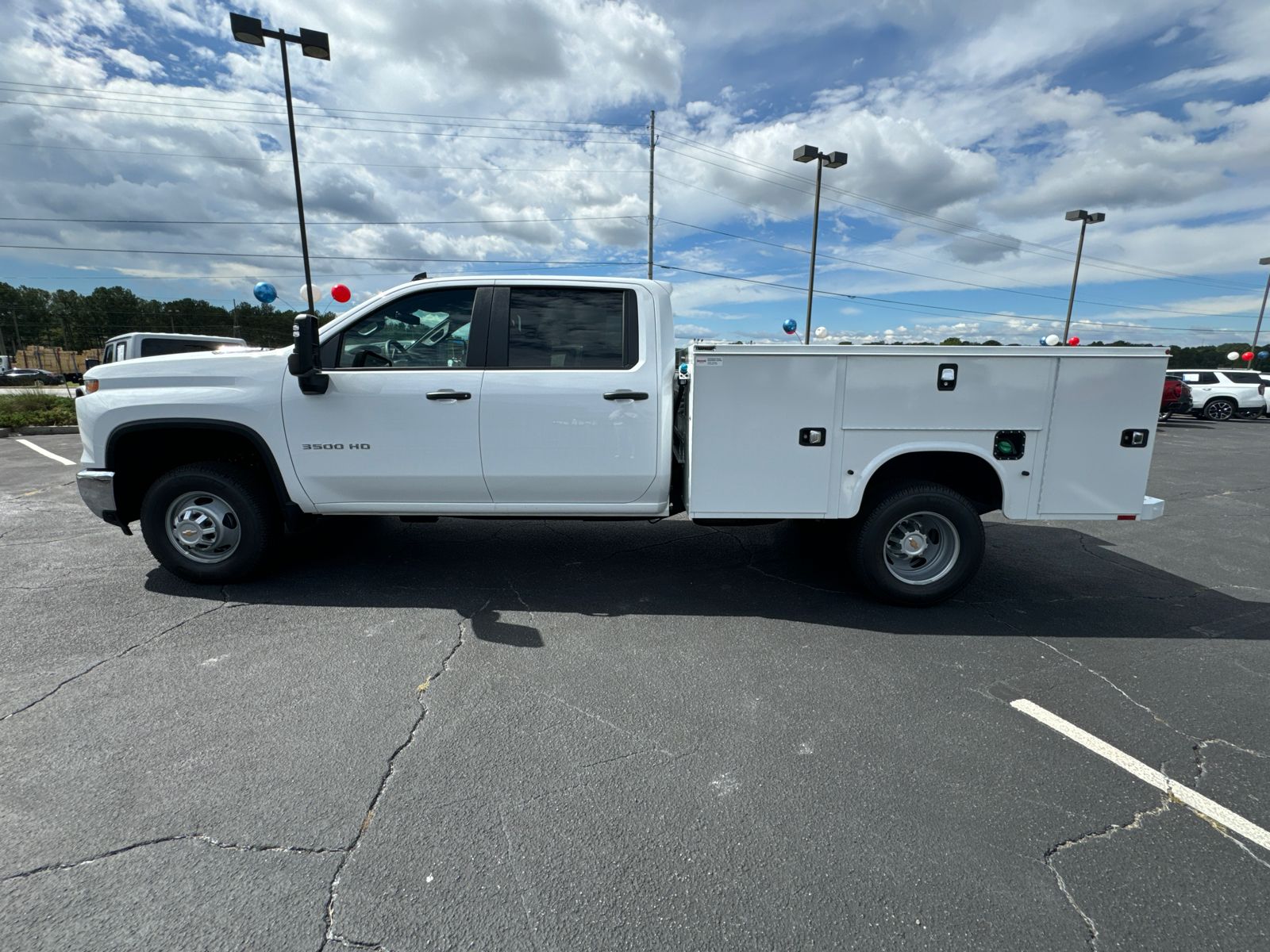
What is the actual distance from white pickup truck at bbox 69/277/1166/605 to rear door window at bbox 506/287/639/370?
11 mm

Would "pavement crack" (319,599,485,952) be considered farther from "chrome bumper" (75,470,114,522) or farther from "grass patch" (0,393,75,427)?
"grass patch" (0,393,75,427)

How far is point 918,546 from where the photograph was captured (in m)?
4.12

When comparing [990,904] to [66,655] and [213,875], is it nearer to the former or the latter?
[213,875]

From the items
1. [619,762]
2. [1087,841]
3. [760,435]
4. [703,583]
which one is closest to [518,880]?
[619,762]

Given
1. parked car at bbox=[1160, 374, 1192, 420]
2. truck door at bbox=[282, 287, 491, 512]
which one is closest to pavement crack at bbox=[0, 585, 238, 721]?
truck door at bbox=[282, 287, 491, 512]

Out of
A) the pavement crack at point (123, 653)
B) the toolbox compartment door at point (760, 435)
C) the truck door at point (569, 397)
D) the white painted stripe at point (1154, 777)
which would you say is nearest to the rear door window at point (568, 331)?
the truck door at point (569, 397)

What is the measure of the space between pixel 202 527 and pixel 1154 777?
5297 mm

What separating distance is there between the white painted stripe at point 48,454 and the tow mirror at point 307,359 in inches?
310

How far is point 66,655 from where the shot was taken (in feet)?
11.1

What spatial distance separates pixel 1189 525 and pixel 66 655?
9.12 metres

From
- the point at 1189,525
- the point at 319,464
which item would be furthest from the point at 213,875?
the point at 1189,525

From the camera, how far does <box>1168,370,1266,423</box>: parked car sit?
799 inches

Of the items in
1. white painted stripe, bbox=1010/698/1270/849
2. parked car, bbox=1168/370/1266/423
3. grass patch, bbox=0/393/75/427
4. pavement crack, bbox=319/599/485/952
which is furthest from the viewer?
parked car, bbox=1168/370/1266/423

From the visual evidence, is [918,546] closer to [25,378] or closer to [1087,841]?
[1087,841]
